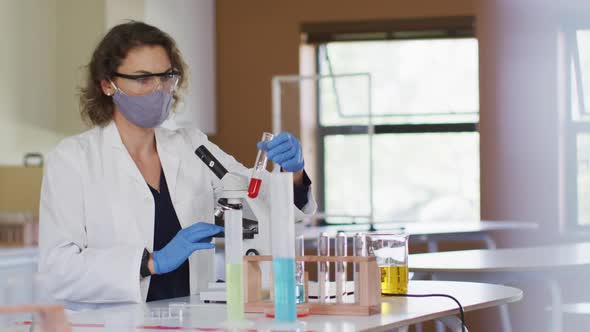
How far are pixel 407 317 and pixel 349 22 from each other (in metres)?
4.86

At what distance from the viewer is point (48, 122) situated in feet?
18.3

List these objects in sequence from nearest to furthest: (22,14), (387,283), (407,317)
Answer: (407,317)
(387,283)
(22,14)

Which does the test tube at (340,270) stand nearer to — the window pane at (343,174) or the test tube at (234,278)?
the test tube at (234,278)

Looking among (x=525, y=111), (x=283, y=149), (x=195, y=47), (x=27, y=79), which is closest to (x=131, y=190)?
(x=283, y=149)

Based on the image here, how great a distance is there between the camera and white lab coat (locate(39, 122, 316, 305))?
8.24 feet

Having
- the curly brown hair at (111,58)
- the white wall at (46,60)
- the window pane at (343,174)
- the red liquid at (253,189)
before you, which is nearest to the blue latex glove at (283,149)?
the red liquid at (253,189)

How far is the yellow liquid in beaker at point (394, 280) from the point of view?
2.59m

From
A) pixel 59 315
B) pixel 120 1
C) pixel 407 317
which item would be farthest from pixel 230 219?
pixel 120 1

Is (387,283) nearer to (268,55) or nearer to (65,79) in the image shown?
(65,79)

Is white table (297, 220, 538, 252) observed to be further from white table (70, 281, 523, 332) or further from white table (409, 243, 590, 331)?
white table (70, 281, 523, 332)

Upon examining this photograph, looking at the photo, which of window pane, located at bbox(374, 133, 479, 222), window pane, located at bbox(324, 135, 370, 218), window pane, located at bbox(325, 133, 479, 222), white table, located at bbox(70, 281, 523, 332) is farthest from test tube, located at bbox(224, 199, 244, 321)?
window pane, located at bbox(374, 133, 479, 222)

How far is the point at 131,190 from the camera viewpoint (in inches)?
107

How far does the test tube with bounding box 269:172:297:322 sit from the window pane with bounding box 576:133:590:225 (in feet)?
16.3

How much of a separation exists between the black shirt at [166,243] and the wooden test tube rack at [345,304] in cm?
44
